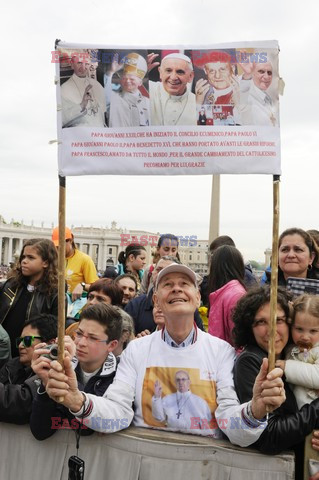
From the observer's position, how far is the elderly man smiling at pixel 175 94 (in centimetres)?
272

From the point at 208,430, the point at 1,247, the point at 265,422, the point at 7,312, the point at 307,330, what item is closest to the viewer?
the point at 265,422

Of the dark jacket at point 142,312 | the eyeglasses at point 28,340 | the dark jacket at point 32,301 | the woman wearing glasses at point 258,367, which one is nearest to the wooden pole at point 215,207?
the dark jacket at point 142,312

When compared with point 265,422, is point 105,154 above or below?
above

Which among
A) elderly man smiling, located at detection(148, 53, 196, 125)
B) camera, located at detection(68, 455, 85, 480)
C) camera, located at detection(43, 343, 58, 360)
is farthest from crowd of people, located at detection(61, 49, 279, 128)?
camera, located at detection(68, 455, 85, 480)

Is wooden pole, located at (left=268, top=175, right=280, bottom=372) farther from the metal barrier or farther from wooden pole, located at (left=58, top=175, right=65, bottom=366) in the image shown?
wooden pole, located at (left=58, top=175, right=65, bottom=366)

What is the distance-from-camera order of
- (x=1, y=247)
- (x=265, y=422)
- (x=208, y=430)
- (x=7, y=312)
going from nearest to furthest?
(x=265, y=422)
(x=208, y=430)
(x=7, y=312)
(x=1, y=247)

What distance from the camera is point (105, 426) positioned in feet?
8.54

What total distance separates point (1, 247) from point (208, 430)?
10861 centimetres

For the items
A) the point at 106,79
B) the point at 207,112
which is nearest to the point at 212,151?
the point at 207,112

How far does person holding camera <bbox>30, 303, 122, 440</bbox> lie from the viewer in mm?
2656

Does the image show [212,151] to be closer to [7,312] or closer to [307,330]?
[307,330]

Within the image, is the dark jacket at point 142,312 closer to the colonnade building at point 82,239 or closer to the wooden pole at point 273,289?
the wooden pole at point 273,289

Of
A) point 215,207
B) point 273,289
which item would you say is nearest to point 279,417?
point 273,289

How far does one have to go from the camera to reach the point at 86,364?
310 centimetres
